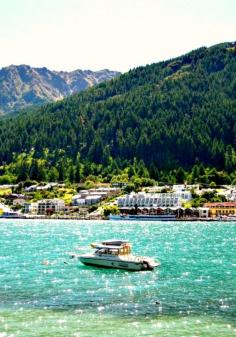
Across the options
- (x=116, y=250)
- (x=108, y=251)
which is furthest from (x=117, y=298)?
(x=108, y=251)

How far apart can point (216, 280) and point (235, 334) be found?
2063cm

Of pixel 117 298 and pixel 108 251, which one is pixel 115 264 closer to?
pixel 108 251

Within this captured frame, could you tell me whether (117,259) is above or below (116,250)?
below

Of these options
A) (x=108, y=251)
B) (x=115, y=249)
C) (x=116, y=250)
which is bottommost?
(x=108, y=251)

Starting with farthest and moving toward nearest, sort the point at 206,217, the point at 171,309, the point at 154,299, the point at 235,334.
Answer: the point at 206,217 < the point at 154,299 < the point at 171,309 < the point at 235,334

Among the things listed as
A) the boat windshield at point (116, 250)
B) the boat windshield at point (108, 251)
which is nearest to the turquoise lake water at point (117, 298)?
the boat windshield at point (108, 251)

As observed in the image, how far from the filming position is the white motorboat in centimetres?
6384

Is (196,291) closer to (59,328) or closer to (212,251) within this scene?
(59,328)

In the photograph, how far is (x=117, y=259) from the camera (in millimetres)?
65688

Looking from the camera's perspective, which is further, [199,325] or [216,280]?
[216,280]

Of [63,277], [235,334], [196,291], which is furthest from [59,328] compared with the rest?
[63,277]

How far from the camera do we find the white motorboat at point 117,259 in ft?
209

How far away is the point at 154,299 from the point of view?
45.7 metres

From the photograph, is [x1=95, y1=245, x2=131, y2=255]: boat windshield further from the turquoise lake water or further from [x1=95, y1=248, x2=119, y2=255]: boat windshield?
the turquoise lake water
